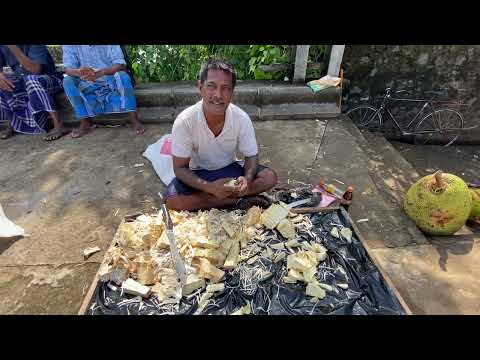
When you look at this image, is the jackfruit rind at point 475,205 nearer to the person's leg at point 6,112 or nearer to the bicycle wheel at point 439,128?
the bicycle wheel at point 439,128

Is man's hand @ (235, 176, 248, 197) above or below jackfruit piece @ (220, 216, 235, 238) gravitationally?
above

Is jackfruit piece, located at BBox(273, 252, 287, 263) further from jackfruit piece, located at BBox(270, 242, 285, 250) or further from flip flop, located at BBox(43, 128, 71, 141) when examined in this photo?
flip flop, located at BBox(43, 128, 71, 141)

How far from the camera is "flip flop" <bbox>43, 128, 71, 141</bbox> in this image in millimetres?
4160

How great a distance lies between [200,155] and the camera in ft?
8.61

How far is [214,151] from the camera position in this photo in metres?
2.58

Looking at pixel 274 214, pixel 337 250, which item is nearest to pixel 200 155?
pixel 274 214

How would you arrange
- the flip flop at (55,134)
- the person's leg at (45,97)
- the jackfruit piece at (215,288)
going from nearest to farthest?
the jackfruit piece at (215,288)
the person's leg at (45,97)
the flip flop at (55,134)

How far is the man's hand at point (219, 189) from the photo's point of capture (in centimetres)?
235

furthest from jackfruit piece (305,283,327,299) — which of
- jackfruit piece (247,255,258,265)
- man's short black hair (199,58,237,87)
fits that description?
man's short black hair (199,58,237,87)

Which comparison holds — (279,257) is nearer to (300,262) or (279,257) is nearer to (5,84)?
(300,262)

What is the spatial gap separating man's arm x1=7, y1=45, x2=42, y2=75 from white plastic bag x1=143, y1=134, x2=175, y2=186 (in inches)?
82.2

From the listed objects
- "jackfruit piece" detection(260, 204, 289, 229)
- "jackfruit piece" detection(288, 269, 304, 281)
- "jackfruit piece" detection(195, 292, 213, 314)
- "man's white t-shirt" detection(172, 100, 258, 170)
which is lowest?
"jackfruit piece" detection(195, 292, 213, 314)

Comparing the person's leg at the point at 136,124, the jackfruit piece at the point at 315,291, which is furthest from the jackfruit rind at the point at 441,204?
the person's leg at the point at 136,124
